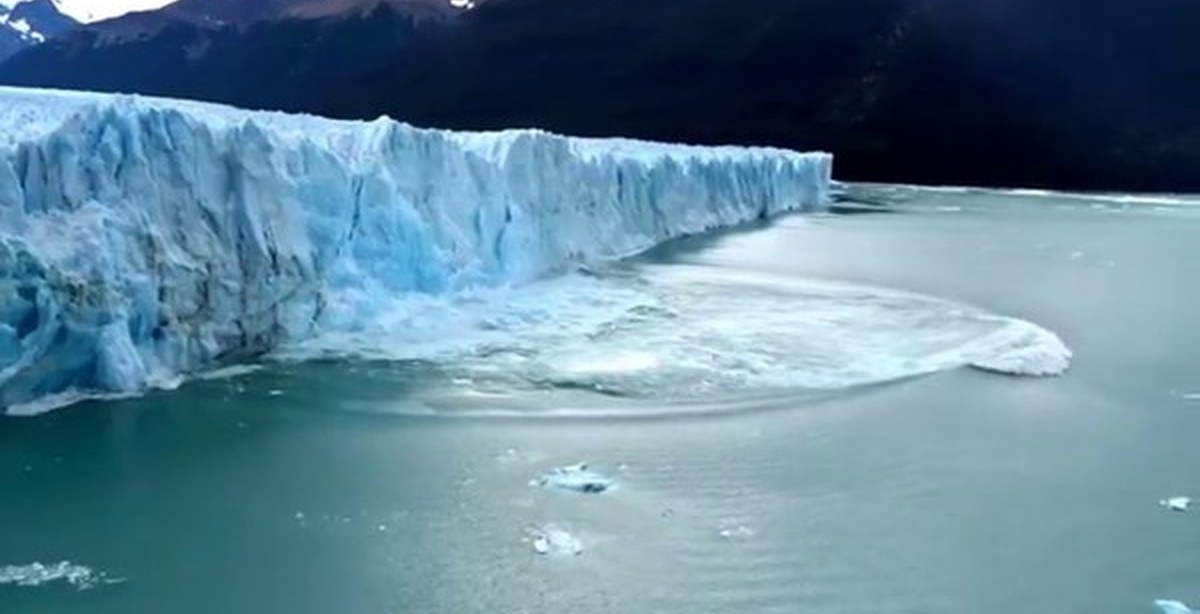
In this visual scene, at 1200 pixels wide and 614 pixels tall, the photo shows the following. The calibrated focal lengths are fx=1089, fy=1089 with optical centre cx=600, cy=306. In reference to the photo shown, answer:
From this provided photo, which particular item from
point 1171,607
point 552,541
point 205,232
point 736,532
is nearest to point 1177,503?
point 1171,607

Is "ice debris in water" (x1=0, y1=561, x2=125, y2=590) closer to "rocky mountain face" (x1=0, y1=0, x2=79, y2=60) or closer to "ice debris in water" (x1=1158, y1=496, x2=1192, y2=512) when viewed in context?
"ice debris in water" (x1=1158, y1=496, x2=1192, y2=512)

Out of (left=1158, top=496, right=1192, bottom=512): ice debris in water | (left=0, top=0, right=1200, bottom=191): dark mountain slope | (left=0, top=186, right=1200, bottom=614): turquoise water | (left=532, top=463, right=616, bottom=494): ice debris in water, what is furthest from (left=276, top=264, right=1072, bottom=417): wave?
(left=0, top=0, right=1200, bottom=191): dark mountain slope

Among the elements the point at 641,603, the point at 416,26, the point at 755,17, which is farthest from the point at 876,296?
the point at 416,26

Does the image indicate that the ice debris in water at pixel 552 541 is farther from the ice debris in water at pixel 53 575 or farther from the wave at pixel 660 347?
the wave at pixel 660 347

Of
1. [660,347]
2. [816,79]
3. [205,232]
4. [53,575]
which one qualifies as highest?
[816,79]

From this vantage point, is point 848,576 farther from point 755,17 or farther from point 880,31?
point 755,17

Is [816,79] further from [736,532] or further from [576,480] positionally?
[736,532]
